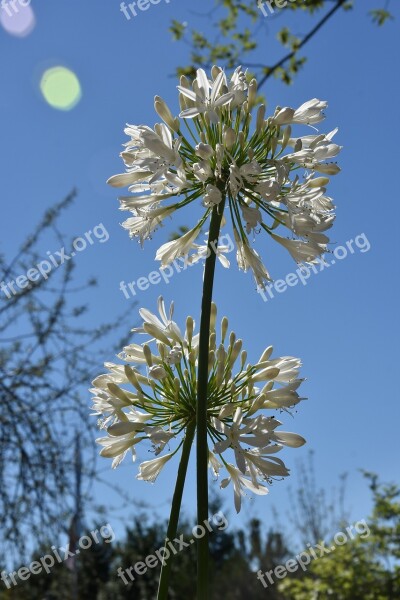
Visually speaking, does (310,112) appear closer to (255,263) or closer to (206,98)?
(206,98)

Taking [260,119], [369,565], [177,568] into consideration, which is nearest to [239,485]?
[260,119]

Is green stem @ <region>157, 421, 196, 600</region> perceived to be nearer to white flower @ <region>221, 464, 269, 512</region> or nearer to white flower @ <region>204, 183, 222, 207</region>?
white flower @ <region>221, 464, 269, 512</region>

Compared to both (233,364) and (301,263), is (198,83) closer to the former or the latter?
(301,263)

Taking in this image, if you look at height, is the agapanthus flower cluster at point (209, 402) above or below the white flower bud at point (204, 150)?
below

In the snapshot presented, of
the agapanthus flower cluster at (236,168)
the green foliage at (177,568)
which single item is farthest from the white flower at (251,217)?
the green foliage at (177,568)

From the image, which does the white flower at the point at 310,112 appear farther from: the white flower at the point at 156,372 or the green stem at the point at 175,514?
the green stem at the point at 175,514

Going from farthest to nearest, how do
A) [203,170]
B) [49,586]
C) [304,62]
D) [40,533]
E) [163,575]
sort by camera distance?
[49,586]
[304,62]
[40,533]
[203,170]
[163,575]

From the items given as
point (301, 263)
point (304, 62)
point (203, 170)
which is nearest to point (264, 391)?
point (301, 263)

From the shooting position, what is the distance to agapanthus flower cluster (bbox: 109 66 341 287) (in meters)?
1.87

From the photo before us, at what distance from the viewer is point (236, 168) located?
6.00ft

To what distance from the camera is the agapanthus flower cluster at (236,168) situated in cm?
187

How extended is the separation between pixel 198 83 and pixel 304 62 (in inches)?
143

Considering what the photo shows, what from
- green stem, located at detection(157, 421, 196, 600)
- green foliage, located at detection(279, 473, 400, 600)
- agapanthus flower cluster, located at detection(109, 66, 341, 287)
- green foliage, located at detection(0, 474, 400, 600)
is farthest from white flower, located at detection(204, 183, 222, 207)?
green foliage, located at detection(0, 474, 400, 600)

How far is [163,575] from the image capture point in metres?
1.56
